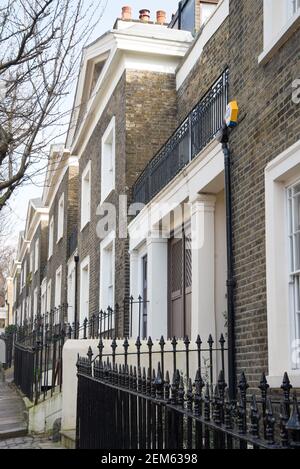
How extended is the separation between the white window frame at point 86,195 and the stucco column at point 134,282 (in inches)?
179

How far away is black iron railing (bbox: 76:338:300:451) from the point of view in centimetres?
310

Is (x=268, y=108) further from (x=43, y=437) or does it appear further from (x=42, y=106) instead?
(x=43, y=437)

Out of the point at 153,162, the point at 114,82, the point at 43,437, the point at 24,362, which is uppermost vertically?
the point at 114,82

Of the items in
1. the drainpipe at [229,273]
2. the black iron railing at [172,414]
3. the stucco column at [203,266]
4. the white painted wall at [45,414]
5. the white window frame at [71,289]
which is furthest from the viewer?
the white window frame at [71,289]

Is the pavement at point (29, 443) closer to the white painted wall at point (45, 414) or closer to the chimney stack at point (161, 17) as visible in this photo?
the white painted wall at point (45, 414)

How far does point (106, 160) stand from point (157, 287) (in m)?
4.57

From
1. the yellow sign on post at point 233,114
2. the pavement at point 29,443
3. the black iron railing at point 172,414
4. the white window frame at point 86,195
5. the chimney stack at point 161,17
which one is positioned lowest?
the pavement at point 29,443

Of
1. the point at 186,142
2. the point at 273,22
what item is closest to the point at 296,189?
the point at 273,22

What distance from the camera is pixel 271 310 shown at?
272 inches

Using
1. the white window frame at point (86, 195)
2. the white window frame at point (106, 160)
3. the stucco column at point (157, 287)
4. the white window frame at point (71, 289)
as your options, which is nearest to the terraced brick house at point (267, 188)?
the stucco column at point (157, 287)

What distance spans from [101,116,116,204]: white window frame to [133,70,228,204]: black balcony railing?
1916mm

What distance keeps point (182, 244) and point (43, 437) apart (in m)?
4.25

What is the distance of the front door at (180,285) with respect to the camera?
461 inches

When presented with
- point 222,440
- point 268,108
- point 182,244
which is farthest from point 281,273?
point 182,244
